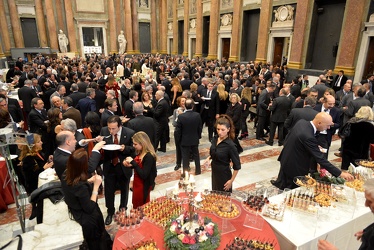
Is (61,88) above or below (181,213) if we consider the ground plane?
above

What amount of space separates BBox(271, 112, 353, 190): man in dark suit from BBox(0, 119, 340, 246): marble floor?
510mm

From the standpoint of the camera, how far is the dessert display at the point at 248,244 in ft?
7.35

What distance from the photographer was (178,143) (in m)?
5.30

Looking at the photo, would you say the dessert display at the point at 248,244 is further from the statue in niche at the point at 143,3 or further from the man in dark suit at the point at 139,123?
the statue in niche at the point at 143,3

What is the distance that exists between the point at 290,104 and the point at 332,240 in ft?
14.4

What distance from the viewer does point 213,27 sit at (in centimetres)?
1867

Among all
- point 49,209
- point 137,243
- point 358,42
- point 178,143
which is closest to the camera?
point 137,243

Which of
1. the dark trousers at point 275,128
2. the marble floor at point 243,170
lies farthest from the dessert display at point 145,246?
the dark trousers at point 275,128

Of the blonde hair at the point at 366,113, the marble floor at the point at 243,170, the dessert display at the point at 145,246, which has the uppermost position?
the blonde hair at the point at 366,113

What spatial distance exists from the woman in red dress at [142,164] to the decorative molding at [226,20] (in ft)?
53.6

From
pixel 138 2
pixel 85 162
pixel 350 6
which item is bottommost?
pixel 85 162

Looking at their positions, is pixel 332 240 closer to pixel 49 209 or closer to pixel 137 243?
pixel 137 243

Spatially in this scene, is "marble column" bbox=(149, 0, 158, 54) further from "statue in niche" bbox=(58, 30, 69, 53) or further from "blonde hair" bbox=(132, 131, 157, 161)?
"blonde hair" bbox=(132, 131, 157, 161)

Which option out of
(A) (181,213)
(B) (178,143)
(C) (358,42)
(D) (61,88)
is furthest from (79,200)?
(C) (358,42)
